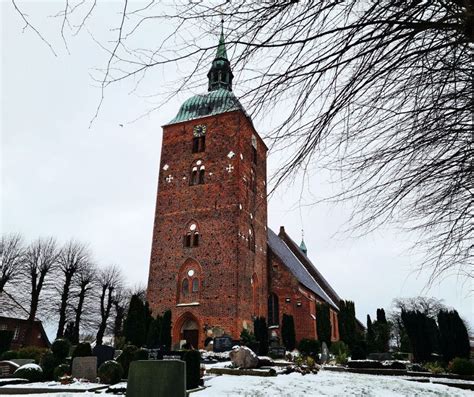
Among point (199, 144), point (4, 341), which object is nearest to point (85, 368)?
point (4, 341)

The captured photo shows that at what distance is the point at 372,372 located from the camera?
14109 mm

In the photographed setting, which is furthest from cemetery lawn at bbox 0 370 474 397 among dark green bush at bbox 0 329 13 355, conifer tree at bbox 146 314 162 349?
dark green bush at bbox 0 329 13 355

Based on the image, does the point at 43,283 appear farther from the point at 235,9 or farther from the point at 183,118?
the point at 235,9

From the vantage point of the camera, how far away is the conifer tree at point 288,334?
21250 mm

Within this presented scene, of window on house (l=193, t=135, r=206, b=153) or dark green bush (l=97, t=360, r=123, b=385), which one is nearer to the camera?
dark green bush (l=97, t=360, r=123, b=385)

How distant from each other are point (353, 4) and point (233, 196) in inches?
789

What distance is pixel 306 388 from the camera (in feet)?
29.1

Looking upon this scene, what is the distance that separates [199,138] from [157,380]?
71.7 feet

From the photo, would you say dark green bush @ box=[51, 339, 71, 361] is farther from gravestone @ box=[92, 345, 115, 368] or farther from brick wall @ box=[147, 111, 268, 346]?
brick wall @ box=[147, 111, 268, 346]

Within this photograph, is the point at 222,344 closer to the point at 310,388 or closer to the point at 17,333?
the point at 310,388

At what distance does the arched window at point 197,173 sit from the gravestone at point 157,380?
20.0 meters

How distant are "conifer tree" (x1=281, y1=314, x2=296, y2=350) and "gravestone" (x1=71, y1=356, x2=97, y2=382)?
13137 mm

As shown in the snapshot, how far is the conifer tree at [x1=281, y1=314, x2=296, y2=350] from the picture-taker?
69.7ft

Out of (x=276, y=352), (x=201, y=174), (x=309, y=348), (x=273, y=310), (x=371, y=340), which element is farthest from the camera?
(x=273, y=310)
